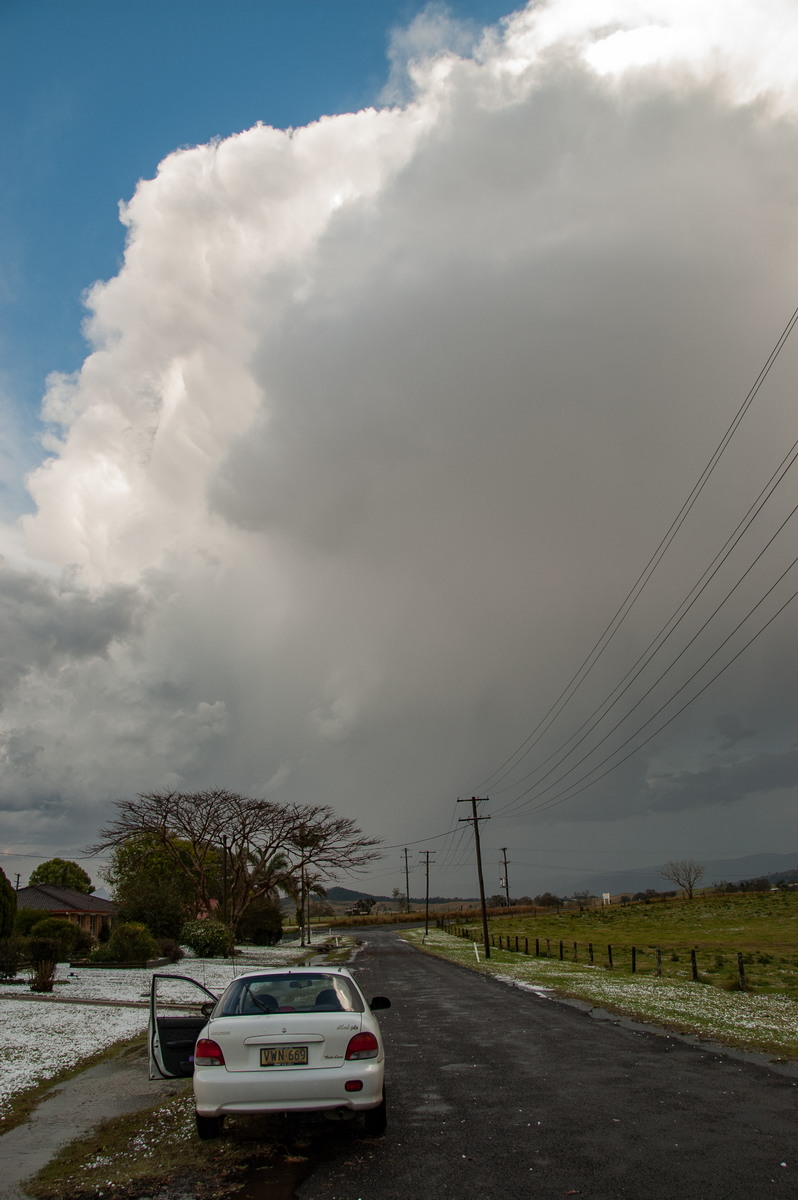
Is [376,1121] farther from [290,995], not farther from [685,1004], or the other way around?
[685,1004]

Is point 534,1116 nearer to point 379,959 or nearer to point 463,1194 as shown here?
point 463,1194

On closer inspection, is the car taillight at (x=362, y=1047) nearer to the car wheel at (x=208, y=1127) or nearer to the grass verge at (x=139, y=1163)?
the grass verge at (x=139, y=1163)

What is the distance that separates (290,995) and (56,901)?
6258 centimetres

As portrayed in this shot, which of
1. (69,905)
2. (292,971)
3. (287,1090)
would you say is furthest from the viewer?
(69,905)

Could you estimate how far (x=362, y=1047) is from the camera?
7012mm

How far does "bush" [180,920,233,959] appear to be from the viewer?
36781 millimetres

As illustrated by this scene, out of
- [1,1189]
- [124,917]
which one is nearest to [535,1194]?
[1,1189]

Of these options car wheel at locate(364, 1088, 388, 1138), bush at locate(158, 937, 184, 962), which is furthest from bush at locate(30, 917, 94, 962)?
car wheel at locate(364, 1088, 388, 1138)

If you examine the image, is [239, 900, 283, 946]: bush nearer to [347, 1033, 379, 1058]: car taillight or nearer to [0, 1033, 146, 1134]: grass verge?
[0, 1033, 146, 1134]: grass verge

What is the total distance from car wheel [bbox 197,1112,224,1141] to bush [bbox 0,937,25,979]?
20.1m

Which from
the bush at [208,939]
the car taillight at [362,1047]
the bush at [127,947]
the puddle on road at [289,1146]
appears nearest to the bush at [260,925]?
the bush at [208,939]

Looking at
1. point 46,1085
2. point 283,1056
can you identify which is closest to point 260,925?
point 46,1085

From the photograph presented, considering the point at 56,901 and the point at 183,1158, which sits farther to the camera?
the point at 56,901

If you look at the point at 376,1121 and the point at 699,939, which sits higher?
the point at 376,1121
